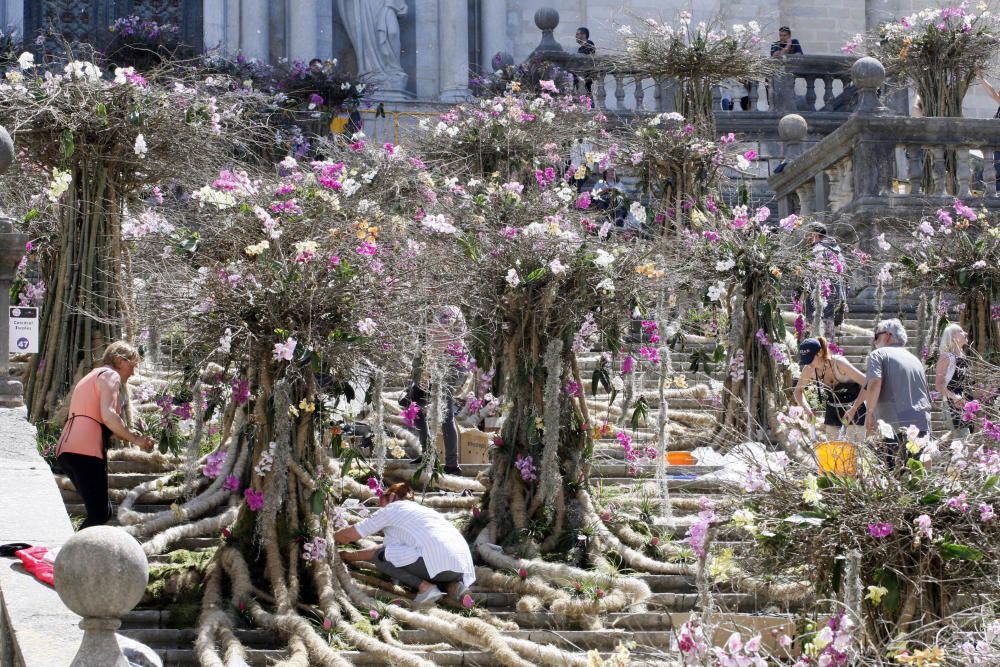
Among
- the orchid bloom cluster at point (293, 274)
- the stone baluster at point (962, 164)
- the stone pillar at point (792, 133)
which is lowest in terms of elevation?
the orchid bloom cluster at point (293, 274)

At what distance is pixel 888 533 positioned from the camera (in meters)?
7.09

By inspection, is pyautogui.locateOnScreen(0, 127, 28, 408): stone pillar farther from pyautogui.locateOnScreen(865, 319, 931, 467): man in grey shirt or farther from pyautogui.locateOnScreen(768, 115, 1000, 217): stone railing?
pyautogui.locateOnScreen(768, 115, 1000, 217): stone railing

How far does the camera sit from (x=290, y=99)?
19.9m

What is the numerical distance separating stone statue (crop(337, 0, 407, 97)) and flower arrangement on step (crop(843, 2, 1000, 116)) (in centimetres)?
749

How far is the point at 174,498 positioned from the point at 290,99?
9447mm

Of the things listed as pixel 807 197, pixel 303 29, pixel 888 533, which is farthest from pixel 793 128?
pixel 888 533

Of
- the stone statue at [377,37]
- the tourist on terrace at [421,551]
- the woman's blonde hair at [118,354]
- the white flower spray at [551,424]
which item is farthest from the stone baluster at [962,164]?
the woman's blonde hair at [118,354]

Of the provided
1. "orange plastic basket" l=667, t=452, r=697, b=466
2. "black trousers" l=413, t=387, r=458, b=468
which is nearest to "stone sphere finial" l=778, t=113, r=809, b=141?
"orange plastic basket" l=667, t=452, r=697, b=466

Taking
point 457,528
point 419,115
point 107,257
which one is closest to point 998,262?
point 457,528

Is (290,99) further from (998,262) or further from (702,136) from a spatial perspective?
(998,262)

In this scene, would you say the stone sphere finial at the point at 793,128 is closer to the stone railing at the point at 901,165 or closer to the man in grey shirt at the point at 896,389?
the stone railing at the point at 901,165

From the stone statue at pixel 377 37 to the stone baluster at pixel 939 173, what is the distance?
28.6 ft

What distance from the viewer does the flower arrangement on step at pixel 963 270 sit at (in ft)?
46.3

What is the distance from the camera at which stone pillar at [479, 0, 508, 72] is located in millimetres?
26125
